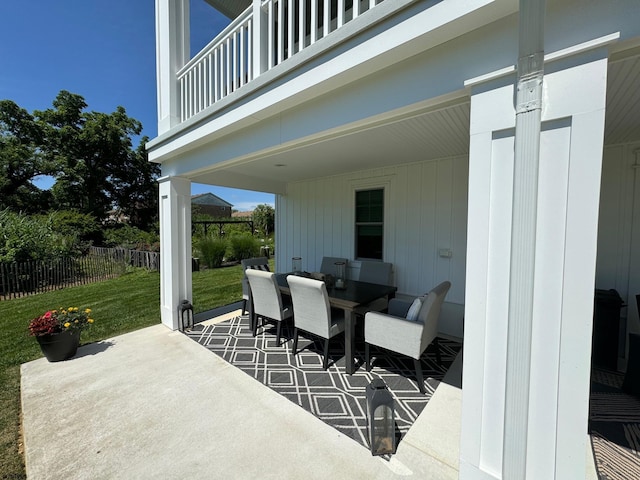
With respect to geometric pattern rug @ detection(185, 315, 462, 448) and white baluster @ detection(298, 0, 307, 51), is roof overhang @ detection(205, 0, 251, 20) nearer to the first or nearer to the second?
white baluster @ detection(298, 0, 307, 51)

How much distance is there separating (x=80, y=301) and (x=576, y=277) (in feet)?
25.8

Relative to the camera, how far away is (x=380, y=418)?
1908mm

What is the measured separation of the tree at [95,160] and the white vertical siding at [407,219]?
45.7 feet

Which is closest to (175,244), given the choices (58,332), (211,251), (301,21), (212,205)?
(58,332)

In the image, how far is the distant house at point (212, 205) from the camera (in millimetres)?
22009

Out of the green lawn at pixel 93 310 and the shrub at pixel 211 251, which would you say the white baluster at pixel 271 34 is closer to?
the green lawn at pixel 93 310

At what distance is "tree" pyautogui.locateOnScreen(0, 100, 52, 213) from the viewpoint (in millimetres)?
12297

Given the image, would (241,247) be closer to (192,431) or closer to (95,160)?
(192,431)

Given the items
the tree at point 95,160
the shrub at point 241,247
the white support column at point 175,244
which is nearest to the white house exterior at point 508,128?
the white support column at point 175,244

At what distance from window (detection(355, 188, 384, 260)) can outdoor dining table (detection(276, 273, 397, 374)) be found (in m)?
1.19

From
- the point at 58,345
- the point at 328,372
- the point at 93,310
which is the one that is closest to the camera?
the point at 328,372

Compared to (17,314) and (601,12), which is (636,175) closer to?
(601,12)

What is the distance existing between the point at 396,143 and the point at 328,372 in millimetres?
2951

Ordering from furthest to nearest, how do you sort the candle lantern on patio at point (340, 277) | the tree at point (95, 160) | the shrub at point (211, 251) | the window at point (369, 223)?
1. the tree at point (95, 160)
2. the shrub at point (211, 251)
3. the window at point (369, 223)
4. the candle lantern on patio at point (340, 277)
